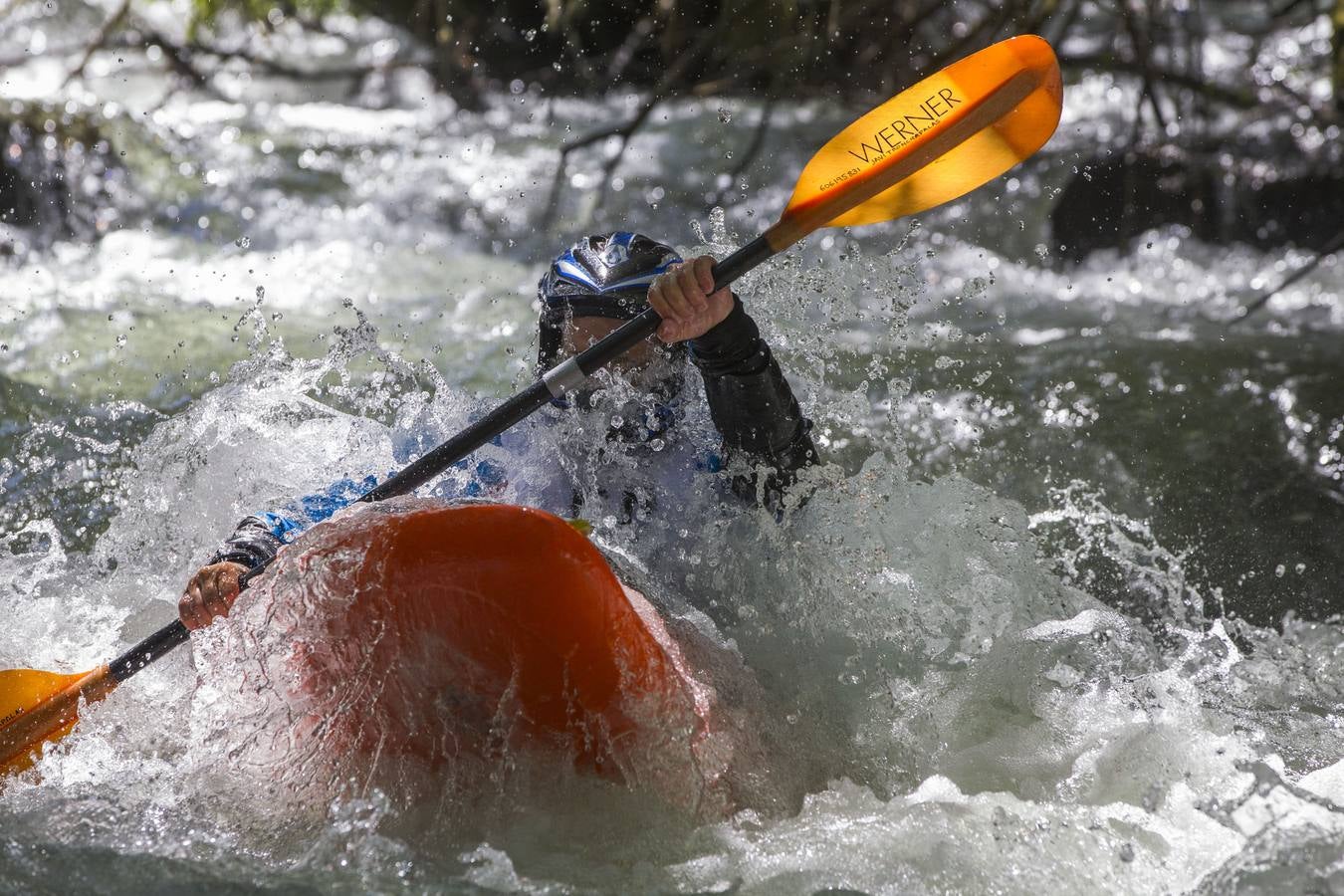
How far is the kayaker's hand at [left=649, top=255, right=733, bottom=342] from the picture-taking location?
103 inches

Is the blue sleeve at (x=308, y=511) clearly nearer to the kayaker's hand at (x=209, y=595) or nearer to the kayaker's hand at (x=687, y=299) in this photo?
the kayaker's hand at (x=209, y=595)

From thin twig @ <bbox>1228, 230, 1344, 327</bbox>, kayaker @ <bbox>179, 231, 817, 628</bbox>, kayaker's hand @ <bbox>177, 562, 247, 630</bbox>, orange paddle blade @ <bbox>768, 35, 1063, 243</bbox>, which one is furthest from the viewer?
thin twig @ <bbox>1228, 230, 1344, 327</bbox>

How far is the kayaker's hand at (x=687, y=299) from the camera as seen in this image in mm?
2613

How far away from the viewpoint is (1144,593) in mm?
3447

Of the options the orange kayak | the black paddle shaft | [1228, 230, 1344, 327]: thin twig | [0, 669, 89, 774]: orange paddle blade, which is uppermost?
[1228, 230, 1344, 327]: thin twig

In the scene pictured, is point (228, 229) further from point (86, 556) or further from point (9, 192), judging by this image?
point (86, 556)

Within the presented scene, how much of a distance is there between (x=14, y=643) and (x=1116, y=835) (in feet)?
8.39

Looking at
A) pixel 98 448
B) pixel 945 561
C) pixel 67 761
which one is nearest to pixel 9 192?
pixel 98 448

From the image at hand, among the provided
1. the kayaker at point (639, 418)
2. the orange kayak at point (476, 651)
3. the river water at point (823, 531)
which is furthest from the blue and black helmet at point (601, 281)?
the orange kayak at point (476, 651)

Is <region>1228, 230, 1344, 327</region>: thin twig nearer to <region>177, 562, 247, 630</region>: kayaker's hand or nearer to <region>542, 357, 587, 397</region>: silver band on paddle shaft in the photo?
<region>542, 357, 587, 397</region>: silver band on paddle shaft

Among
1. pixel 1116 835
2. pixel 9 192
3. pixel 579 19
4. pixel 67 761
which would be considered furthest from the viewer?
pixel 579 19

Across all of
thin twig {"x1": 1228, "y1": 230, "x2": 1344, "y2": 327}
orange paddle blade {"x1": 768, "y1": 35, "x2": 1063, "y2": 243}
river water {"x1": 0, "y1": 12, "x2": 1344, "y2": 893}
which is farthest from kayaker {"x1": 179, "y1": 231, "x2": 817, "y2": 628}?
thin twig {"x1": 1228, "y1": 230, "x2": 1344, "y2": 327}

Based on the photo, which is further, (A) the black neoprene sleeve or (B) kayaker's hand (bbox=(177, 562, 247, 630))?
(A) the black neoprene sleeve

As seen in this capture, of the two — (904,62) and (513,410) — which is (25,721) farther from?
(904,62)
